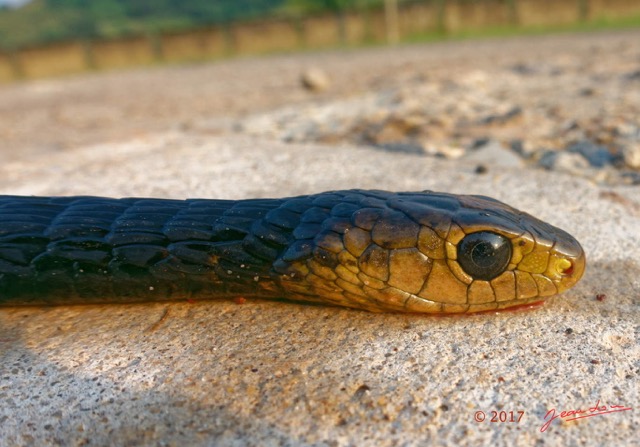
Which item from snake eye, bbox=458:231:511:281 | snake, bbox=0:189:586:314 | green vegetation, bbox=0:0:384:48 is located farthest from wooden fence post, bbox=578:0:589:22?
snake eye, bbox=458:231:511:281

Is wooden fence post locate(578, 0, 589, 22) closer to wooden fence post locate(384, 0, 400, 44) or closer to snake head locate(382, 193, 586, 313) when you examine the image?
wooden fence post locate(384, 0, 400, 44)

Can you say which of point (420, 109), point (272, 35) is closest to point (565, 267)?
point (420, 109)

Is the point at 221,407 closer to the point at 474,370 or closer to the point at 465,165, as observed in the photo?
the point at 474,370

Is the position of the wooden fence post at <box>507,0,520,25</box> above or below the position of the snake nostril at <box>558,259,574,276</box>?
below

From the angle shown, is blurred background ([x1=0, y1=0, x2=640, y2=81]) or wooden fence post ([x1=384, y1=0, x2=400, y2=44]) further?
blurred background ([x1=0, y1=0, x2=640, y2=81])

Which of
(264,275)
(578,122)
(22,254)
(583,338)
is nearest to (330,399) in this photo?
(264,275)

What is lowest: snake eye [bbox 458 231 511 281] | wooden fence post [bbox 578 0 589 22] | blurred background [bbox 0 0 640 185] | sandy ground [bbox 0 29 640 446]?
wooden fence post [bbox 578 0 589 22]

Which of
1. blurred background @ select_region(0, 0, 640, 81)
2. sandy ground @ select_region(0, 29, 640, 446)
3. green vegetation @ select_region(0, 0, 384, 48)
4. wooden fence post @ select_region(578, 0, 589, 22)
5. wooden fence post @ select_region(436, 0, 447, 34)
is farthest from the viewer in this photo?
green vegetation @ select_region(0, 0, 384, 48)

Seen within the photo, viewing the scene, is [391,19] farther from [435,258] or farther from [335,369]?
[335,369]
